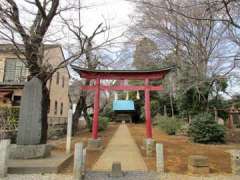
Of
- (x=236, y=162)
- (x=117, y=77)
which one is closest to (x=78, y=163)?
(x=236, y=162)

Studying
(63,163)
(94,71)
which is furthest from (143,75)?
(63,163)

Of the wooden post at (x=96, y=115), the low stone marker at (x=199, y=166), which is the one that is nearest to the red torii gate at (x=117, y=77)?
the wooden post at (x=96, y=115)

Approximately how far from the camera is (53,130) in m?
16.0

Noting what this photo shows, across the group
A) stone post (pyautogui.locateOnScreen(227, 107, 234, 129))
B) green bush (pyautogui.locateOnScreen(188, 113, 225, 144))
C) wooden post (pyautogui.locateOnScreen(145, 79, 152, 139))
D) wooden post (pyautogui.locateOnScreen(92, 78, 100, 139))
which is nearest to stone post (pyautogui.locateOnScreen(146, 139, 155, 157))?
wooden post (pyautogui.locateOnScreen(145, 79, 152, 139))

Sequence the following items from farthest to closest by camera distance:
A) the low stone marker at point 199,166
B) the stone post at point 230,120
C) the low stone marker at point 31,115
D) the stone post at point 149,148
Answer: the stone post at point 230,120 → the stone post at point 149,148 → the low stone marker at point 31,115 → the low stone marker at point 199,166

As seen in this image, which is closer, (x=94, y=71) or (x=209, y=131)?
(x=94, y=71)

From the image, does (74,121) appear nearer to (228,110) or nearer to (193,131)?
(193,131)

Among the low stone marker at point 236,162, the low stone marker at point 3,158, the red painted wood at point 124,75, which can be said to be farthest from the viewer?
the red painted wood at point 124,75

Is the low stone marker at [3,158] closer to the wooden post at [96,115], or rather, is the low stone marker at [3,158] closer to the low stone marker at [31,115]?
the low stone marker at [31,115]

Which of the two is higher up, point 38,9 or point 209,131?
point 38,9

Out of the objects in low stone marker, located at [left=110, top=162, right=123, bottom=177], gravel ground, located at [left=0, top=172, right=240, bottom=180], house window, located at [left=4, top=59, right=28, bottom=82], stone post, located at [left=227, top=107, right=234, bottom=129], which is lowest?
gravel ground, located at [left=0, top=172, right=240, bottom=180]

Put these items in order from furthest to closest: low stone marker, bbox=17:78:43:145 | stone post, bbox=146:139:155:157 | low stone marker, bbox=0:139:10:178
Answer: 1. stone post, bbox=146:139:155:157
2. low stone marker, bbox=17:78:43:145
3. low stone marker, bbox=0:139:10:178

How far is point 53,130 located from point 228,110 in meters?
18.0

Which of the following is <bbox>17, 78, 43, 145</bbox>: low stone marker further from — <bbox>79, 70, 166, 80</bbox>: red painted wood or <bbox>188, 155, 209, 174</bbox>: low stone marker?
<bbox>188, 155, 209, 174</bbox>: low stone marker
